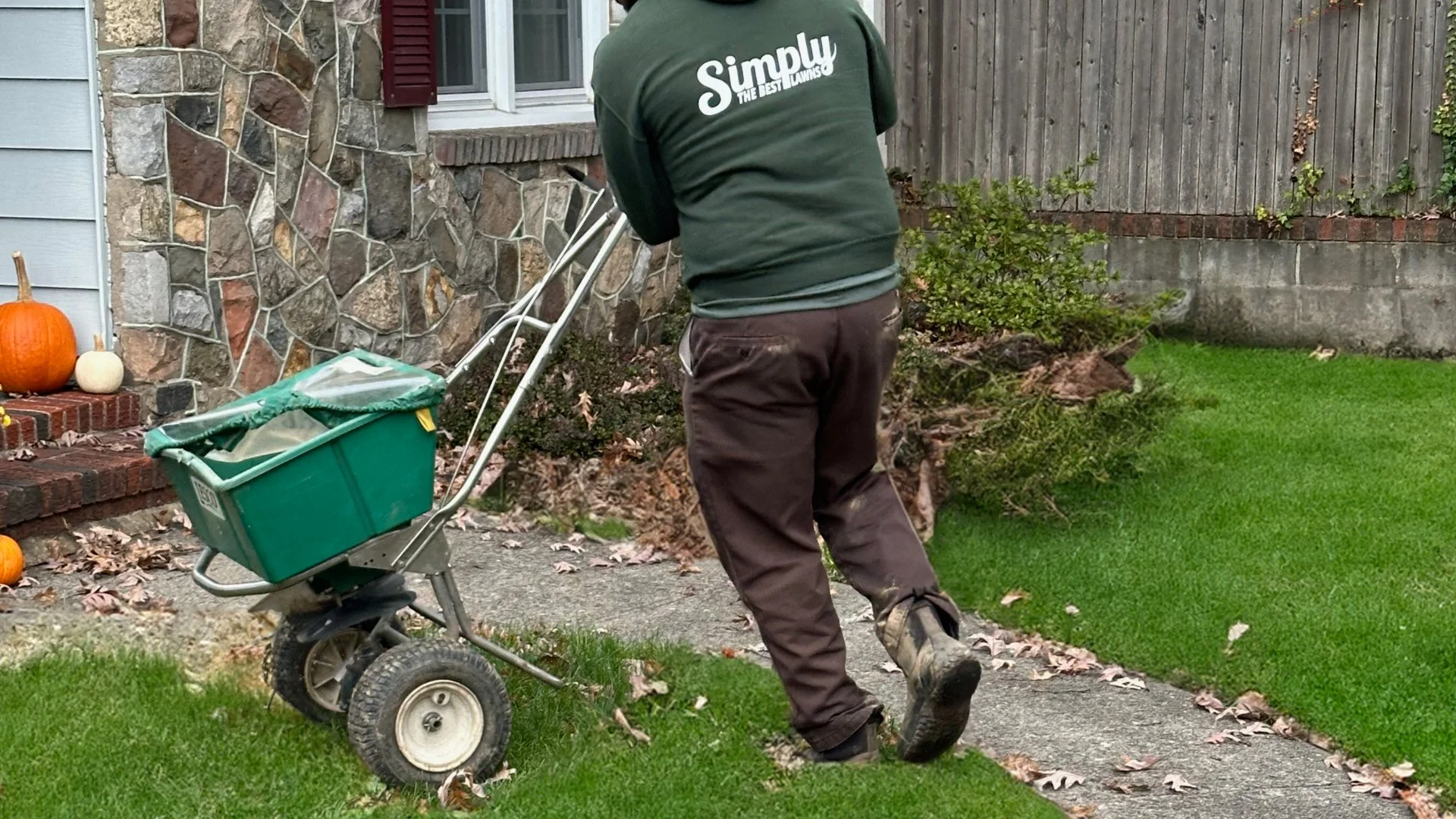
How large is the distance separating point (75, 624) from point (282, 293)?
2.27 meters

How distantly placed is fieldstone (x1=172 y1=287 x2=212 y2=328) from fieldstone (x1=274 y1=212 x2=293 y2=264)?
1.36 feet

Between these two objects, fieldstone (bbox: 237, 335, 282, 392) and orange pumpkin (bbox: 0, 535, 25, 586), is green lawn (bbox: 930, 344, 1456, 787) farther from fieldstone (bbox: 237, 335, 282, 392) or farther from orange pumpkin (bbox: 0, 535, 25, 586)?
orange pumpkin (bbox: 0, 535, 25, 586)

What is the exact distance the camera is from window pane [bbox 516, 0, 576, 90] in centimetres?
930

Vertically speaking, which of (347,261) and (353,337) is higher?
→ (347,261)

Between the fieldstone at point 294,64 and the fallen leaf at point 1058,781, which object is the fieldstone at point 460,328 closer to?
the fieldstone at point 294,64

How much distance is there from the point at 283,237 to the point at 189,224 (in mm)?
471

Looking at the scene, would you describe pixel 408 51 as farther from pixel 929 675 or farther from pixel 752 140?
pixel 929 675

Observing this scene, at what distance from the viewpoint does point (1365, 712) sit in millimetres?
5188

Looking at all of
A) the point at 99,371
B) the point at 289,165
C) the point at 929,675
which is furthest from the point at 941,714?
the point at 289,165

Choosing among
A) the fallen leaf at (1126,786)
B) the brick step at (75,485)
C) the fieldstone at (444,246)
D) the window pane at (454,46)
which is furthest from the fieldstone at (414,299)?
the fallen leaf at (1126,786)

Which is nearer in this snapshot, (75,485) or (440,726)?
(440,726)

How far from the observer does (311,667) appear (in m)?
4.79

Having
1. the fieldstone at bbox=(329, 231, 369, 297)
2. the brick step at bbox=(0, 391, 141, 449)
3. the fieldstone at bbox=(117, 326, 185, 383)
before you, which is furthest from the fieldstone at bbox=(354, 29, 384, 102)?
the brick step at bbox=(0, 391, 141, 449)

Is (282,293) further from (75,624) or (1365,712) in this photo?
(1365,712)
